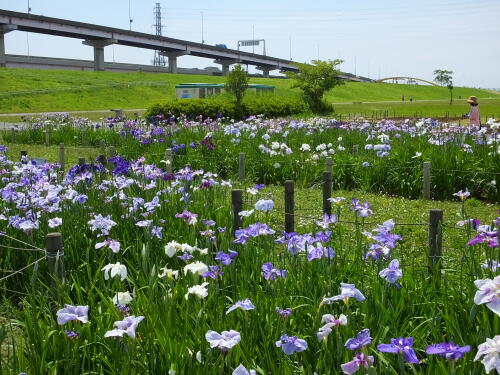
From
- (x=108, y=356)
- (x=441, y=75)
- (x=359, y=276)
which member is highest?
(x=441, y=75)

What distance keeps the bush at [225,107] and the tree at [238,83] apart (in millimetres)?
226

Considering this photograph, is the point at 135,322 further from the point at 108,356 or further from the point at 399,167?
the point at 399,167

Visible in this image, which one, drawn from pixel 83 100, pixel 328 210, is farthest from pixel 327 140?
pixel 83 100

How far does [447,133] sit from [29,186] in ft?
24.8

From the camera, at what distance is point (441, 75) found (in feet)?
271

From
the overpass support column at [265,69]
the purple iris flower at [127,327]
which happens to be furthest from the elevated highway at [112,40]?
the purple iris flower at [127,327]

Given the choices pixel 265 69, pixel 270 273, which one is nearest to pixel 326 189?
pixel 270 273

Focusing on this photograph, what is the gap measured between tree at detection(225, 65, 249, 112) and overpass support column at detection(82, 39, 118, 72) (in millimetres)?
45781

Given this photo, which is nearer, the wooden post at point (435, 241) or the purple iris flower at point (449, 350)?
the purple iris flower at point (449, 350)

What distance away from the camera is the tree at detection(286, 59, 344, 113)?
97.8ft

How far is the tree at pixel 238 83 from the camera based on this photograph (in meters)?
22.5

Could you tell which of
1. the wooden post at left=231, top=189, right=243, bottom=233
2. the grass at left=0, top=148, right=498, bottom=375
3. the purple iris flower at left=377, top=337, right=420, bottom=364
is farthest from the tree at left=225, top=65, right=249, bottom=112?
the purple iris flower at left=377, top=337, right=420, bottom=364

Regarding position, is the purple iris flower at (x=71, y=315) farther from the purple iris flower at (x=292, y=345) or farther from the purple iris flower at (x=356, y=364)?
the purple iris flower at (x=356, y=364)

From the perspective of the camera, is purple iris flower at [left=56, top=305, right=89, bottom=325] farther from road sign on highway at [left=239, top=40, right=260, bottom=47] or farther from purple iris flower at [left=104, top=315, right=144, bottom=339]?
road sign on highway at [left=239, top=40, right=260, bottom=47]
